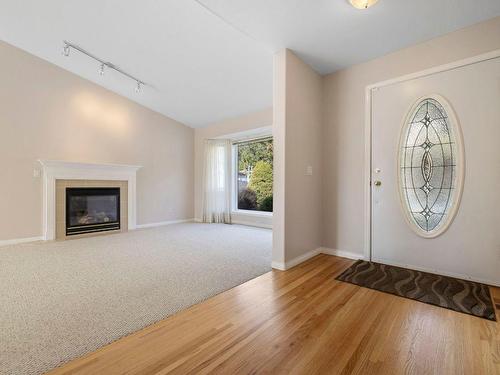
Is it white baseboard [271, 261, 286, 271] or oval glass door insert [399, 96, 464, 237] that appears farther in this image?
white baseboard [271, 261, 286, 271]

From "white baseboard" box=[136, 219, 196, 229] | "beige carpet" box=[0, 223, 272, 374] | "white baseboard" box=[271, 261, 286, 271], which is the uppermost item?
Result: "white baseboard" box=[136, 219, 196, 229]

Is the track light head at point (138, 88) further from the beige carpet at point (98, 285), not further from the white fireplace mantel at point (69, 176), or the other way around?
the beige carpet at point (98, 285)

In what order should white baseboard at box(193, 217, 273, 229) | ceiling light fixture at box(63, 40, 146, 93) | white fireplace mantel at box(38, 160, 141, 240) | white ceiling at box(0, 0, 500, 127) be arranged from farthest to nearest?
white baseboard at box(193, 217, 273, 229)
white fireplace mantel at box(38, 160, 141, 240)
ceiling light fixture at box(63, 40, 146, 93)
white ceiling at box(0, 0, 500, 127)

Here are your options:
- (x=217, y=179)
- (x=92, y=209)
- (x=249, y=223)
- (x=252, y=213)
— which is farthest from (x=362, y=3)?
(x=92, y=209)

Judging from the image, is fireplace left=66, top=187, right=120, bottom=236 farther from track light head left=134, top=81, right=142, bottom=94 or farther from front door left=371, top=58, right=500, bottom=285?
front door left=371, top=58, right=500, bottom=285

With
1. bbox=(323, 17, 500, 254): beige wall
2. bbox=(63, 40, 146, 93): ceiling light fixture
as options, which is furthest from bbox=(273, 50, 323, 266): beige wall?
bbox=(63, 40, 146, 93): ceiling light fixture

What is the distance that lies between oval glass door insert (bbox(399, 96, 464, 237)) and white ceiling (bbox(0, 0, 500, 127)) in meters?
0.81

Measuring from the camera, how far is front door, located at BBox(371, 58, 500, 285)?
2.23 metres

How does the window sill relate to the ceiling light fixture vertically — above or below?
below

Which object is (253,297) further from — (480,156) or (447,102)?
(447,102)

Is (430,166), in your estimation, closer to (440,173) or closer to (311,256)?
(440,173)

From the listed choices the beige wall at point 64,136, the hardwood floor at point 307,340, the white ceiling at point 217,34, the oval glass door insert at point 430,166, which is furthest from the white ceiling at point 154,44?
the hardwood floor at point 307,340

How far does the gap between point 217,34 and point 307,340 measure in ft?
10.7

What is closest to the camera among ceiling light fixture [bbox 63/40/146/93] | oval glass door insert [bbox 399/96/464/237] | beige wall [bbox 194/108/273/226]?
oval glass door insert [bbox 399/96/464/237]
